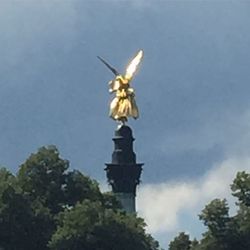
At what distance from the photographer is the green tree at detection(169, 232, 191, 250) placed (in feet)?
289

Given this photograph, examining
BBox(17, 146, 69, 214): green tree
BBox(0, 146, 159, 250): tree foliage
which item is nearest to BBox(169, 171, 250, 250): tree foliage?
BBox(0, 146, 159, 250): tree foliage

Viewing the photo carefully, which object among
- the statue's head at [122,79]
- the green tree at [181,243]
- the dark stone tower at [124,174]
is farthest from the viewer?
the statue's head at [122,79]

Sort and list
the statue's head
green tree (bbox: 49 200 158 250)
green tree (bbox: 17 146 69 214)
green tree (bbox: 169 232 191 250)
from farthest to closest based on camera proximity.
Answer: the statue's head < green tree (bbox: 169 232 191 250) < green tree (bbox: 17 146 69 214) < green tree (bbox: 49 200 158 250)

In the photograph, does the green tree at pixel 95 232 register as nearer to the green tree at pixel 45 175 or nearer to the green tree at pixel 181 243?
the green tree at pixel 45 175

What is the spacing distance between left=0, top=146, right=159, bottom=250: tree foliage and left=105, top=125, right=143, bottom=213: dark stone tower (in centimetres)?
538

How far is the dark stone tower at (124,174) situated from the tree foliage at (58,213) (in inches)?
212

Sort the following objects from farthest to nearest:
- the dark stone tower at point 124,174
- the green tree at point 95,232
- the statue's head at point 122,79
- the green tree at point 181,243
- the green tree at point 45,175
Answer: the statue's head at point 122,79
the dark stone tower at point 124,174
the green tree at point 181,243
the green tree at point 45,175
the green tree at point 95,232

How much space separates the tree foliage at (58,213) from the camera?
8056cm

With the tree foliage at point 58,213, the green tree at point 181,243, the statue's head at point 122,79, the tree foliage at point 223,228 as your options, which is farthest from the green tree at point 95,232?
the statue's head at point 122,79

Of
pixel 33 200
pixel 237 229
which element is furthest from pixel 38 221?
pixel 237 229

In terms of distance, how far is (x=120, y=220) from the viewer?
81.0 m

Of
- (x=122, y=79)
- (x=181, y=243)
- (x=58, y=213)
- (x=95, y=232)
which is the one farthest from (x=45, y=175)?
(x=122, y=79)

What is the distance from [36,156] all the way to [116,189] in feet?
30.3

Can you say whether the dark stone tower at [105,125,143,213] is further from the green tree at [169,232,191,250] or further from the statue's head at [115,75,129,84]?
the green tree at [169,232,191,250]
